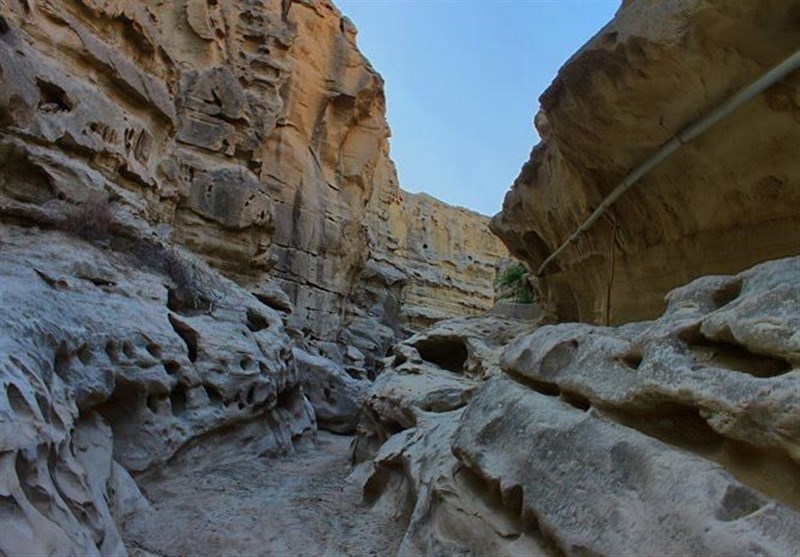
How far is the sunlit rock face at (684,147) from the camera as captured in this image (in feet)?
12.5

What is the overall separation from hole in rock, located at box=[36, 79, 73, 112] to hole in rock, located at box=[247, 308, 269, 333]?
402 cm

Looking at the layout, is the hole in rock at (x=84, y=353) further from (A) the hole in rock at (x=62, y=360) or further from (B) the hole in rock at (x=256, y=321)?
(B) the hole in rock at (x=256, y=321)

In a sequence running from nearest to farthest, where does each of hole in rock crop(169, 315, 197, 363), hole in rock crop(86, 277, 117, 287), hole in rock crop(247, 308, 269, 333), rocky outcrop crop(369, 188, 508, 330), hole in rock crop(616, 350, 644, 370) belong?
1. hole in rock crop(616, 350, 644, 370)
2. hole in rock crop(86, 277, 117, 287)
3. hole in rock crop(169, 315, 197, 363)
4. hole in rock crop(247, 308, 269, 333)
5. rocky outcrop crop(369, 188, 508, 330)

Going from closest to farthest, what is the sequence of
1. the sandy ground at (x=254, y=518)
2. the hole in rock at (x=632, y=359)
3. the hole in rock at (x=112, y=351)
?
the hole in rock at (x=632, y=359) < the sandy ground at (x=254, y=518) < the hole in rock at (x=112, y=351)

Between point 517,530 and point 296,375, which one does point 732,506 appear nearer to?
point 517,530

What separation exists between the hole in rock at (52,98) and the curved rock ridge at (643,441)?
7.40 meters

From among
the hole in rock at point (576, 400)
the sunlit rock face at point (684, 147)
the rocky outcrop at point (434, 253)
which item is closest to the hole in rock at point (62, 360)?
the hole in rock at point (576, 400)

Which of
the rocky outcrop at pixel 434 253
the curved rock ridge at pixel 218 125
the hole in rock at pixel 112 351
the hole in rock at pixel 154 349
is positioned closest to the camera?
the hole in rock at pixel 112 351

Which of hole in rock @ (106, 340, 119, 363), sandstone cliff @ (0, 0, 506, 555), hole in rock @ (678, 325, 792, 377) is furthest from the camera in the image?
hole in rock @ (106, 340, 119, 363)

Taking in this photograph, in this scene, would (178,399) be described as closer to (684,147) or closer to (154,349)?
(154,349)

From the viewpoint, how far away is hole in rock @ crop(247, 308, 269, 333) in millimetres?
9190

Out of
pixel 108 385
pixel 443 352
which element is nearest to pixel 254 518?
pixel 108 385

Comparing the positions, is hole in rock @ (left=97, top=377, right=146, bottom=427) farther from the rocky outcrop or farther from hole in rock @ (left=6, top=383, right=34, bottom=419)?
the rocky outcrop

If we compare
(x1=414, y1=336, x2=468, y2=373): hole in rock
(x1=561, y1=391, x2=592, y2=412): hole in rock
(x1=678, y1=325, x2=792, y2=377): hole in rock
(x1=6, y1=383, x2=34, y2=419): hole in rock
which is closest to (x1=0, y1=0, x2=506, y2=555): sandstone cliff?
(x1=6, y1=383, x2=34, y2=419): hole in rock
